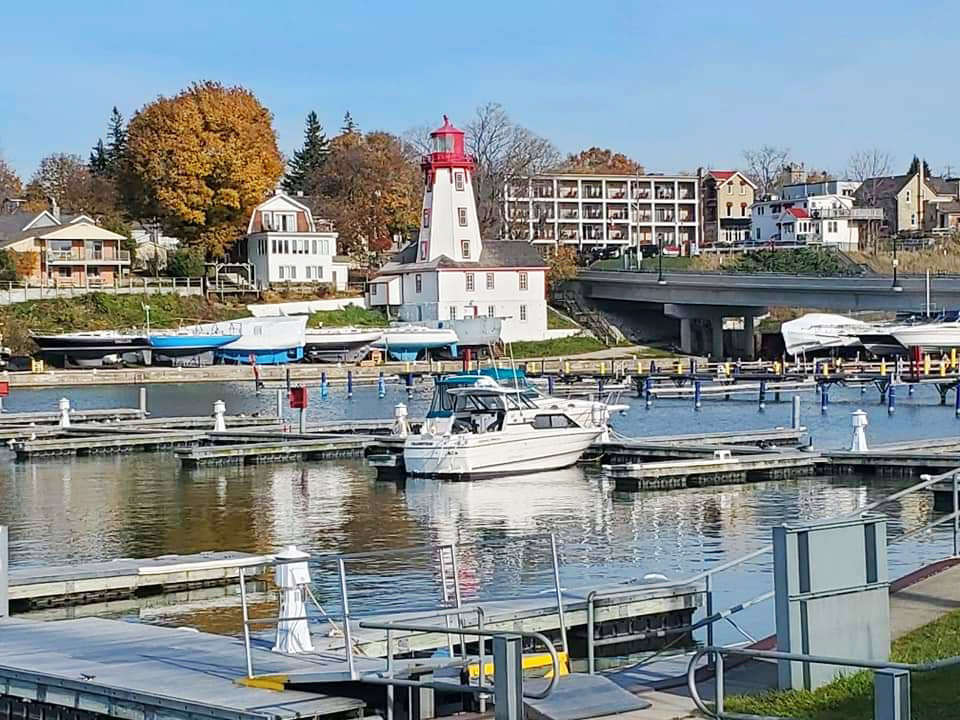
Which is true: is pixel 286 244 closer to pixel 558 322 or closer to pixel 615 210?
pixel 558 322

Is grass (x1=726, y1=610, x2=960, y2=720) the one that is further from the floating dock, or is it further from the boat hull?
the boat hull

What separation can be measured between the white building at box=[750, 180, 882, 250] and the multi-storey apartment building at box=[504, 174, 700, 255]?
7.00 m

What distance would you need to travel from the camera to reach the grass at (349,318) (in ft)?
343

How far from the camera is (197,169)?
10394 cm

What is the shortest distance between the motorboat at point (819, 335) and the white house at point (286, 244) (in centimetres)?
3272

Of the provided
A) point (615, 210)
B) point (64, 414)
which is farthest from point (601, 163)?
point (64, 414)

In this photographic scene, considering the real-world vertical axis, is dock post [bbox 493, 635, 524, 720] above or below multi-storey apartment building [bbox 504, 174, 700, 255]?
below

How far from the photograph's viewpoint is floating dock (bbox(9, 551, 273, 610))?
68.0 feet

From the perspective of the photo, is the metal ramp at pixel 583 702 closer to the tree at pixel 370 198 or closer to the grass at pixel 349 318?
the grass at pixel 349 318

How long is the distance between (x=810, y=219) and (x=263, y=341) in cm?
7130

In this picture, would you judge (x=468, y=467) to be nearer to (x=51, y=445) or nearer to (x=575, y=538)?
(x=575, y=538)

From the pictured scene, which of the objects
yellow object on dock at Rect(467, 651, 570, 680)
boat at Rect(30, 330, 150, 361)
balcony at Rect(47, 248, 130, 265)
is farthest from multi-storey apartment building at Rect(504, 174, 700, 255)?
yellow object on dock at Rect(467, 651, 570, 680)

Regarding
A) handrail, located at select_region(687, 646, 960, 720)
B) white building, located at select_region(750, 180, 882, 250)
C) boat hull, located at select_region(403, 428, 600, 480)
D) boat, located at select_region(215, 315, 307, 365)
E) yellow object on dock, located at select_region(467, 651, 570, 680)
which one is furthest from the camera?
white building, located at select_region(750, 180, 882, 250)

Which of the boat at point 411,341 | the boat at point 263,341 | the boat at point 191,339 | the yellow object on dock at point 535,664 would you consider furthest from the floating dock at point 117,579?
the boat at point 411,341
